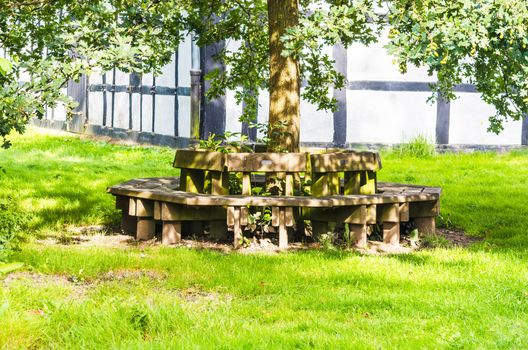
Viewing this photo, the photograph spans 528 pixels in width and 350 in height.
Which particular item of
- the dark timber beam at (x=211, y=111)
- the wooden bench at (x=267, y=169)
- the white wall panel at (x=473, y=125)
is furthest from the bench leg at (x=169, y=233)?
the white wall panel at (x=473, y=125)

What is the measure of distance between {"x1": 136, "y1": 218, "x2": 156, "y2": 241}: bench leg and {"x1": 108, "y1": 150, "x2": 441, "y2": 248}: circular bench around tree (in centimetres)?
1

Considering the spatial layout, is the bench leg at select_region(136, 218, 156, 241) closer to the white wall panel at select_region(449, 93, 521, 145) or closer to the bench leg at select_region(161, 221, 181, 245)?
the bench leg at select_region(161, 221, 181, 245)

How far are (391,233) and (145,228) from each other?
2.48 m

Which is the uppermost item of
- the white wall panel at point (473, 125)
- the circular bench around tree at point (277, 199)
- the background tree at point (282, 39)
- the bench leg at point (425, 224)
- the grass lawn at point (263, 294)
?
the background tree at point (282, 39)

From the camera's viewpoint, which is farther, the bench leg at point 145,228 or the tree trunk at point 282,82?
the tree trunk at point 282,82

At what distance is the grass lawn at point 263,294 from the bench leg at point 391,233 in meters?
0.48

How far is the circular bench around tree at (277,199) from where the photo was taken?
27.7 feet

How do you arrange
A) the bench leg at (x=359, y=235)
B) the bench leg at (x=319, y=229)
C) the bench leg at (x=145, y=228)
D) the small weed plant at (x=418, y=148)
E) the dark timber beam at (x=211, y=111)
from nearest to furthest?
the bench leg at (x=359, y=235) < the bench leg at (x=319, y=229) < the bench leg at (x=145, y=228) < the small weed plant at (x=418, y=148) < the dark timber beam at (x=211, y=111)

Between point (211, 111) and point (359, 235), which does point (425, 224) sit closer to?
point (359, 235)

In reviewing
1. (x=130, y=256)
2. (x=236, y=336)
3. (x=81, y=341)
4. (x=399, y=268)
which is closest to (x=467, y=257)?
(x=399, y=268)

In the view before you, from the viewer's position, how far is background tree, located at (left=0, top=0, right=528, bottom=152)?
7234mm

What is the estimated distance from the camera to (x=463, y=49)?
24.0 feet

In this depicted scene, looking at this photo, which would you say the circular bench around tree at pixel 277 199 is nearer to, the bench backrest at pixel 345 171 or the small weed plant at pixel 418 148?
the bench backrest at pixel 345 171

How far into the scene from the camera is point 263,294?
6457 mm
